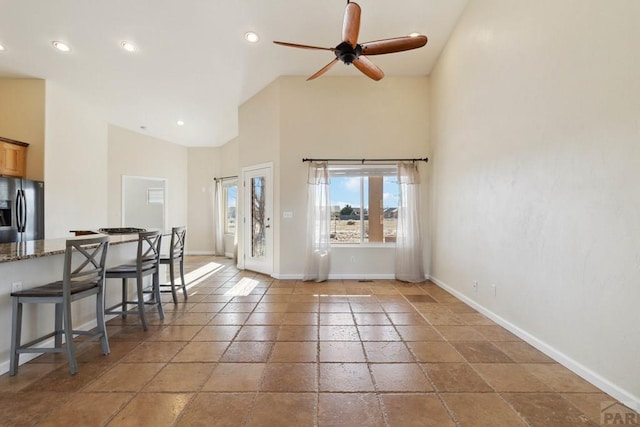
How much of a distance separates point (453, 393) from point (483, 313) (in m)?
1.83

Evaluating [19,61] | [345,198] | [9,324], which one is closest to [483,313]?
[345,198]

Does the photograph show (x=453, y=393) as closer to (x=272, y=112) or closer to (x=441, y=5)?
(x=441, y=5)

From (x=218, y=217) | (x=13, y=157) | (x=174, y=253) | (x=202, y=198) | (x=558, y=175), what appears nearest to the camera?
(x=558, y=175)

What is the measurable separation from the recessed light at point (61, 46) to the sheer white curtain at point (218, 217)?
4.29 metres

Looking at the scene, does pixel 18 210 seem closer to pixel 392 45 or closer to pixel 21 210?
pixel 21 210

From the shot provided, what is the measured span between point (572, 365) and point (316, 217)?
3743 millimetres

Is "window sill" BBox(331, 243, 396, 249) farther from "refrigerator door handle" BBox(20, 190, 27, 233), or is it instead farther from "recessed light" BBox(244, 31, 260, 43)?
"refrigerator door handle" BBox(20, 190, 27, 233)

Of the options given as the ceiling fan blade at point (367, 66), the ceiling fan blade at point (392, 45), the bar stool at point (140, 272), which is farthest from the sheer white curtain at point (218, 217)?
the ceiling fan blade at point (392, 45)

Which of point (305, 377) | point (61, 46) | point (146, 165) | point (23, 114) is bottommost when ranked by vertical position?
point (305, 377)

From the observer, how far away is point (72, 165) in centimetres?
550

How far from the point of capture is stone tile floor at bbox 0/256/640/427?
6.04ft

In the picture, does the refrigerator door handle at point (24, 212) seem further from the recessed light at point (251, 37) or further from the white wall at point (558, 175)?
the white wall at point (558, 175)

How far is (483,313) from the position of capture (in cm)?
360

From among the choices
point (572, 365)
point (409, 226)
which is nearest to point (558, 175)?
point (572, 365)
